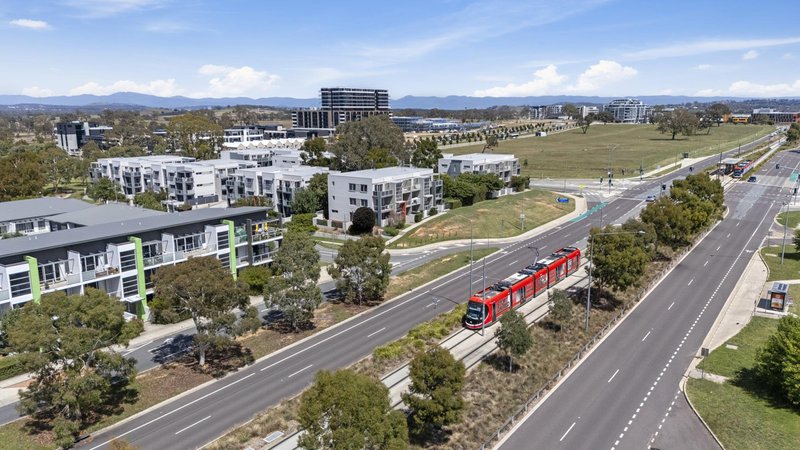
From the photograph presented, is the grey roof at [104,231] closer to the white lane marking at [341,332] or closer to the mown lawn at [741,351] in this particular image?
the white lane marking at [341,332]

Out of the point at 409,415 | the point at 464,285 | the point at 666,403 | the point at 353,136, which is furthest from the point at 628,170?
the point at 409,415

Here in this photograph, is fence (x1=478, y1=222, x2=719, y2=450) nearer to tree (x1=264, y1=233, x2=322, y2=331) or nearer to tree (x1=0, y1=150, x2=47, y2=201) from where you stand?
tree (x1=264, y1=233, x2=322, y2=331)

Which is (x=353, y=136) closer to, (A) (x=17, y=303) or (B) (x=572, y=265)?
(B) (x=572, y=265)

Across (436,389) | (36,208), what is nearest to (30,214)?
(36,208)

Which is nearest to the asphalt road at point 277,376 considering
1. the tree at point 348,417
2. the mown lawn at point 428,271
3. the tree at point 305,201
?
the mown lawn at point 428,271

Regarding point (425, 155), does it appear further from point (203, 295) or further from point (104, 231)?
point (203, 295)

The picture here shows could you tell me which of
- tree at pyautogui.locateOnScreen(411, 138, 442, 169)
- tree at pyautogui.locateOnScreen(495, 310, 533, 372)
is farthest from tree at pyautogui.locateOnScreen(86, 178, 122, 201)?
tree at pyautogui.locateOnScreen(495, 310, 533, 372)
